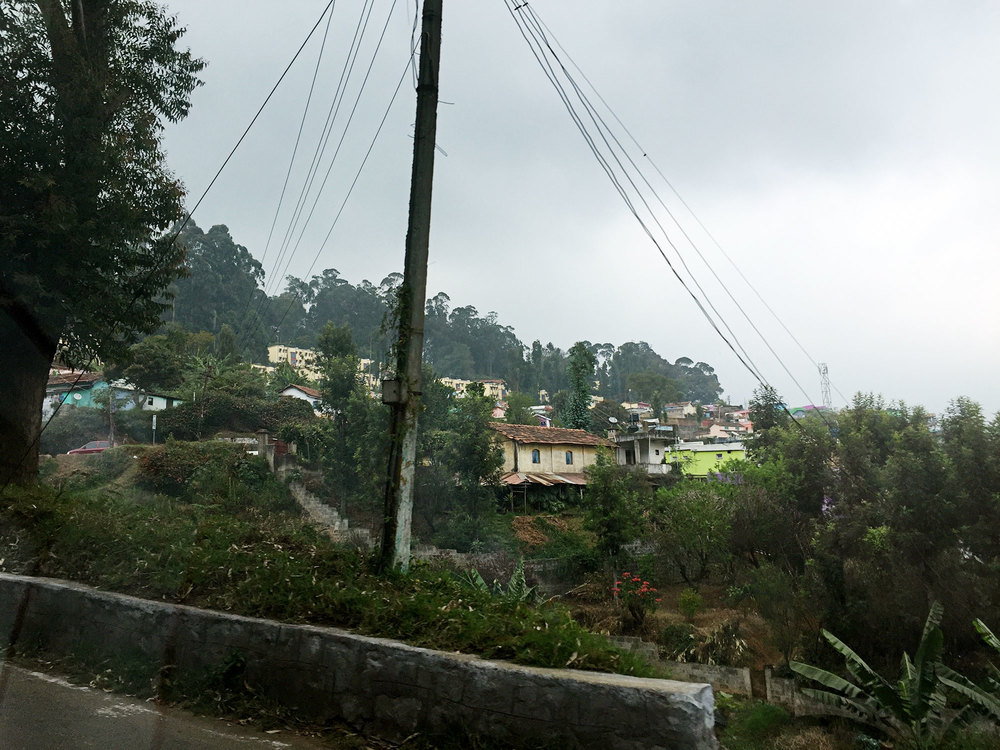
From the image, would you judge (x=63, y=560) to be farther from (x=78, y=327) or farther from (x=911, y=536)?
(x=911, y=536)

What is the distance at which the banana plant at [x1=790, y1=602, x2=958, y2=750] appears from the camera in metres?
8.79

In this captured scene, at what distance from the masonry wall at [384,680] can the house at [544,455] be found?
98.2 feet

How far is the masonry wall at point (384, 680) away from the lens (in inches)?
133

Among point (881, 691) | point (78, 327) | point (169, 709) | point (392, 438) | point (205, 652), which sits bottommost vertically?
point (881, 691)

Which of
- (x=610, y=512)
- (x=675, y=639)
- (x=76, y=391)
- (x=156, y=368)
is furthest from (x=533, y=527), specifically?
(x=76, y=391)

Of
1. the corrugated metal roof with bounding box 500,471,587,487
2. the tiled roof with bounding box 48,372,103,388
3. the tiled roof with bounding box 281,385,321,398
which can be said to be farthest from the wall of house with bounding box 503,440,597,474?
the tiled roof with bounding box 48,372,103,388

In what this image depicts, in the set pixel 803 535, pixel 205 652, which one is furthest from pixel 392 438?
pixel 803 535

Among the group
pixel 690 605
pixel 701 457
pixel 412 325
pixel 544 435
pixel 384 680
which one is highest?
pixel 544 435

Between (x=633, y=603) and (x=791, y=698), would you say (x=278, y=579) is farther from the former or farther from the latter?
(x=633, y=603)

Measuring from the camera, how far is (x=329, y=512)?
29281 mm

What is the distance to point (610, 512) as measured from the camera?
80.5ft

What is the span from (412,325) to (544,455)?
33.9 meters

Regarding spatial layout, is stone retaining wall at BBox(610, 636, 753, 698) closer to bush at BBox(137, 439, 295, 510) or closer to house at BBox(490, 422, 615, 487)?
bush at BBox(137, 439, 295, 510)

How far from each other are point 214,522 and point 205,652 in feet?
7.40
